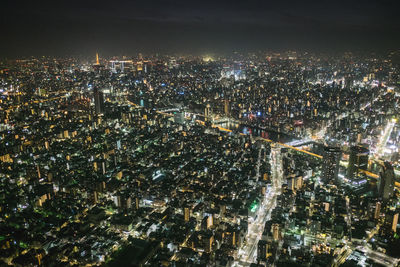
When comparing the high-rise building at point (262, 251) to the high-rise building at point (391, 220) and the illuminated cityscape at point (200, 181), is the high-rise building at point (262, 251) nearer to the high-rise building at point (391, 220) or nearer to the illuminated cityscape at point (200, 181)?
the illuminated cityscape at point (200, 181)

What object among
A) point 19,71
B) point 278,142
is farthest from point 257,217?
point 19,71

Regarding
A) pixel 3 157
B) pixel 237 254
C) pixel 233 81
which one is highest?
pixel 233 81

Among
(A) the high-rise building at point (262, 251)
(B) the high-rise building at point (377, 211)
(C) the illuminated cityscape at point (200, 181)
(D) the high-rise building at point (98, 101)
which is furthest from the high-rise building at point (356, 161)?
(D) the high-rise building at point (98, 101)

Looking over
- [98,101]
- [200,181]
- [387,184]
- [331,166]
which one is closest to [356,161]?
Result: [331,166]

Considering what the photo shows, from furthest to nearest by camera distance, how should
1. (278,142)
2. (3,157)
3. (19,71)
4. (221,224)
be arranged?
(19,71)
(278,142)
(3,157)
(221,224)

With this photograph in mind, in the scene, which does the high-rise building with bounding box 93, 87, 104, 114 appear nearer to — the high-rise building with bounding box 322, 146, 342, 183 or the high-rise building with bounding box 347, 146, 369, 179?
the high-rise building with bounding box 322, 146, 342, 183

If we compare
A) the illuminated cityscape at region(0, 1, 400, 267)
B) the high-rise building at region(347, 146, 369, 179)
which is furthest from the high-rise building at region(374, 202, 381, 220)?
the high-rise building at region(347, 146, 369, 179)

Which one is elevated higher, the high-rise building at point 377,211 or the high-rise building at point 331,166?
the high-rise building at point 331,166

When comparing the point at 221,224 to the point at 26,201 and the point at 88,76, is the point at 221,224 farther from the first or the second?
the point at 88,76
